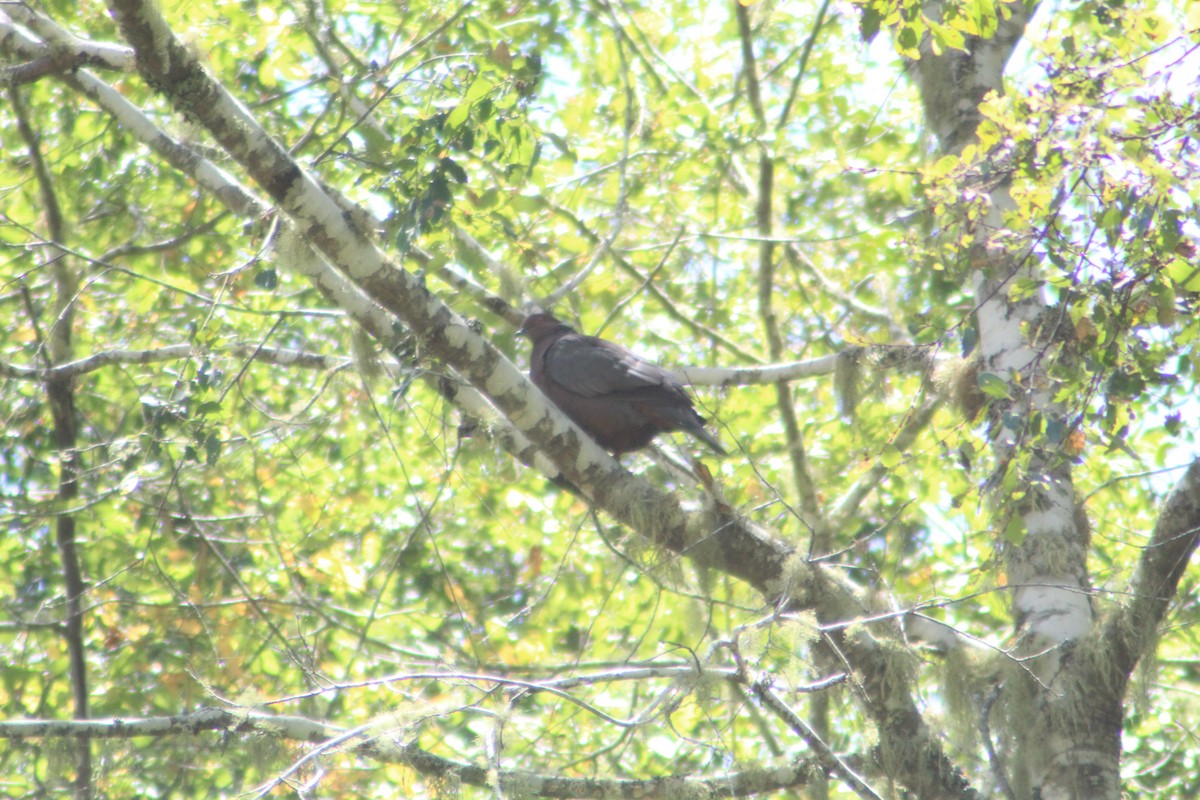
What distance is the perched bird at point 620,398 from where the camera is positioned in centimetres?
452

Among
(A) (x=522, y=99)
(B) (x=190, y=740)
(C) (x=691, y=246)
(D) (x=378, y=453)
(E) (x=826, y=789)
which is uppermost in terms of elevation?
(C) (x=691, y=246)

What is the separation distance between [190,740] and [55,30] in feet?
10.7

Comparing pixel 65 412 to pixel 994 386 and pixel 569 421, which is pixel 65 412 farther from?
pixel 994 386

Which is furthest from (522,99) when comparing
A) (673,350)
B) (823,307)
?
(823,307)

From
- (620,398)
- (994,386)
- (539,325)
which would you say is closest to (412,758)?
(620,398)

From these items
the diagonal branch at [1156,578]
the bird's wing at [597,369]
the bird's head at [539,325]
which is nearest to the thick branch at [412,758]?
the diagonal branch at [1156,578]

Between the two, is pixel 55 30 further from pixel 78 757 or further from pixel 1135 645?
pixel 1135 645

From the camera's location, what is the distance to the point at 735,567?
369 centimetres

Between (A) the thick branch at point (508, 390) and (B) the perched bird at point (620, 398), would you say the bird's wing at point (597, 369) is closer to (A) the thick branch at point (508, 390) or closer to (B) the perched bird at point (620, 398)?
(B) the perched bird at point (620, 398)

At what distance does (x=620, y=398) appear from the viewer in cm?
454

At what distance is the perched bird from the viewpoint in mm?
4516

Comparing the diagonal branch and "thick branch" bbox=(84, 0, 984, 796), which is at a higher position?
"thick branch" bbox=(84, 0, 984, 796)

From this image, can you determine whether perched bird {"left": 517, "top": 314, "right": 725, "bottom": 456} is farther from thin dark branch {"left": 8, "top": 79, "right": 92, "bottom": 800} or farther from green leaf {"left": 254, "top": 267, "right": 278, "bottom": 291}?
thin dark branch {"left": 8, "top": 79, "right": 92, "bottom": 800}

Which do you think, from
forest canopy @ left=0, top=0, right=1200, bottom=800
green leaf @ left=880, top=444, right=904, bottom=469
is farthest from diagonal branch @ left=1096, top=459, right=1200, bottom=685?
green leaf @ left=880, top=444, right=904, bottom=469
